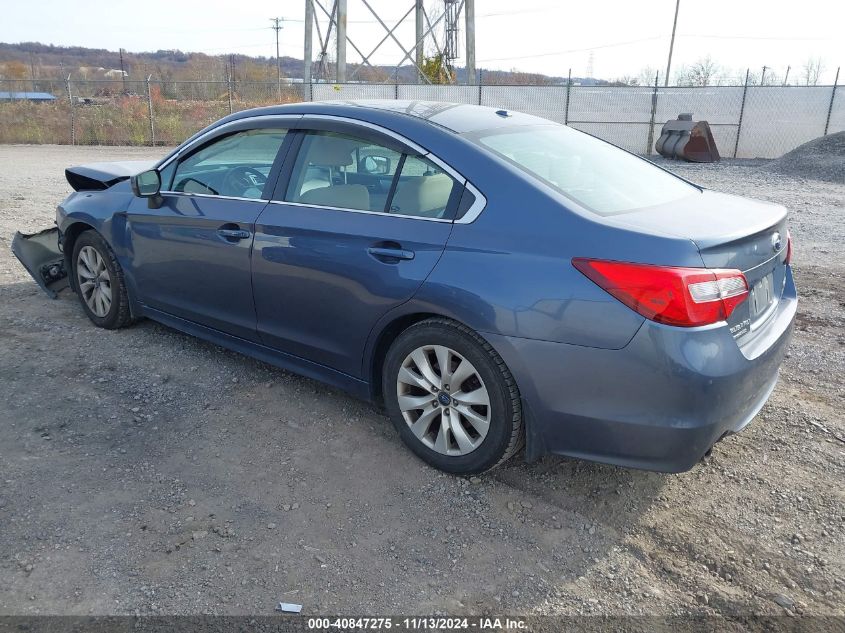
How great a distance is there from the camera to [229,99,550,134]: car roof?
3498 mm

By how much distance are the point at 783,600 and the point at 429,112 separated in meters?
2.70

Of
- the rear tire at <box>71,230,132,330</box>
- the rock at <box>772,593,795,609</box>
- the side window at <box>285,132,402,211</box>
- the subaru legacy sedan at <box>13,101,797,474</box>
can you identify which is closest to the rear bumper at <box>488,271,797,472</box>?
the subaru legacy sedan at <box>13,101,797,474</box>

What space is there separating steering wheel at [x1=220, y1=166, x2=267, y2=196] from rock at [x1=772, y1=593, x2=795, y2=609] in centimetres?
312

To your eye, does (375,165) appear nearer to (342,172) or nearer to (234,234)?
(342,172)

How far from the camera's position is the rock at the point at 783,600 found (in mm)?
2527

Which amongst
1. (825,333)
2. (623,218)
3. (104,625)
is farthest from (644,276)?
(825,333)

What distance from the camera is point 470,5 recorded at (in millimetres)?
35781

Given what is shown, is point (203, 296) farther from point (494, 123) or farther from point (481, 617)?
point (481, 617)

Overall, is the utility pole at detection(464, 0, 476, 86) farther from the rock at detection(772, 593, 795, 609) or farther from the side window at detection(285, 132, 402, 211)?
the rock at detection(772, 593, 795, 609)

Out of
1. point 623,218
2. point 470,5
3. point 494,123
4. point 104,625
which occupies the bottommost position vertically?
point 104,625

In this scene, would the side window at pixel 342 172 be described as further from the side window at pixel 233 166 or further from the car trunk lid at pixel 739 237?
the car trunk lid at pixel 739 237

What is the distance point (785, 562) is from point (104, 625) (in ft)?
8.37

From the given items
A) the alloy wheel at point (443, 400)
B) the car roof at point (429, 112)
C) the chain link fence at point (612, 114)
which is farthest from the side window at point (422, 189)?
the chain link fence at point (612, 114)

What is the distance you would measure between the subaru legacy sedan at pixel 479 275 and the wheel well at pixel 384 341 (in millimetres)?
16
